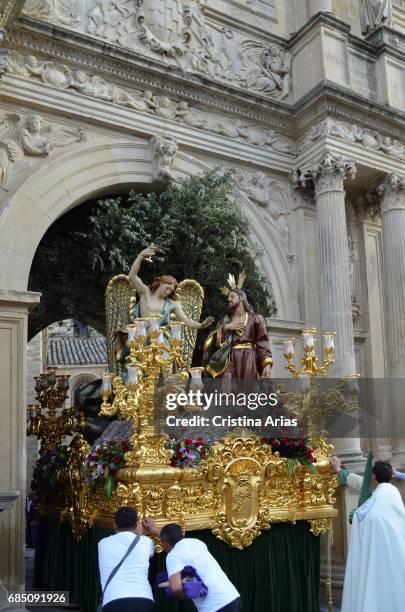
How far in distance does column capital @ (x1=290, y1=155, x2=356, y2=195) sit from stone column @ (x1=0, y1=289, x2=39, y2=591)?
5.70m

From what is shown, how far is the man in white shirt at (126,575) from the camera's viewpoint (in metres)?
4.09

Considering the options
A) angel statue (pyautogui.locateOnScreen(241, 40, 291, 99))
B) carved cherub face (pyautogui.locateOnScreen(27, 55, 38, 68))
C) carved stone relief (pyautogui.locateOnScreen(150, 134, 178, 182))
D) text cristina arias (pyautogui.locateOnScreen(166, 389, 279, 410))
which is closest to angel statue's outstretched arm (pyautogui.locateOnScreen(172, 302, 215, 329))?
text cristina arias (pyautogui.locateOnScreen(166, 389, 279, 410))

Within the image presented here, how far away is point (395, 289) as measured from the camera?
40.7 ft

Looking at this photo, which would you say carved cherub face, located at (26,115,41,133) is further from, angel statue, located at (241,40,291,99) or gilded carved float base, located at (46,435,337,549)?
gilded carved float base, located at (46,435,337,549)

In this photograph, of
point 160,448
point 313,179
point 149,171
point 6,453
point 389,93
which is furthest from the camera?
point 389,93

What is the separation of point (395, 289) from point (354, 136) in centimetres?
300

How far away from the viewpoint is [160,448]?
626 cm

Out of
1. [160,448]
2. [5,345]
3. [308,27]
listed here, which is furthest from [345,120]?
[160,448]

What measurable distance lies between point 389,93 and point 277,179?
9.99ft

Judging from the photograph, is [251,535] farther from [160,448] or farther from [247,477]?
[160,448]

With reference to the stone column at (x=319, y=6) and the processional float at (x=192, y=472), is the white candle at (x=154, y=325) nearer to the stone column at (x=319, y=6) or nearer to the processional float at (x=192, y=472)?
the processional float at (x=192, y=472)

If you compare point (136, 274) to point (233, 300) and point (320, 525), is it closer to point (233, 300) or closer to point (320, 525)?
point (233, 300)

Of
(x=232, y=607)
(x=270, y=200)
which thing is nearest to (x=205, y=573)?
(x=232, y=607)

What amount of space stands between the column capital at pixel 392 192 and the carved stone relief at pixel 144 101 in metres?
1.95
